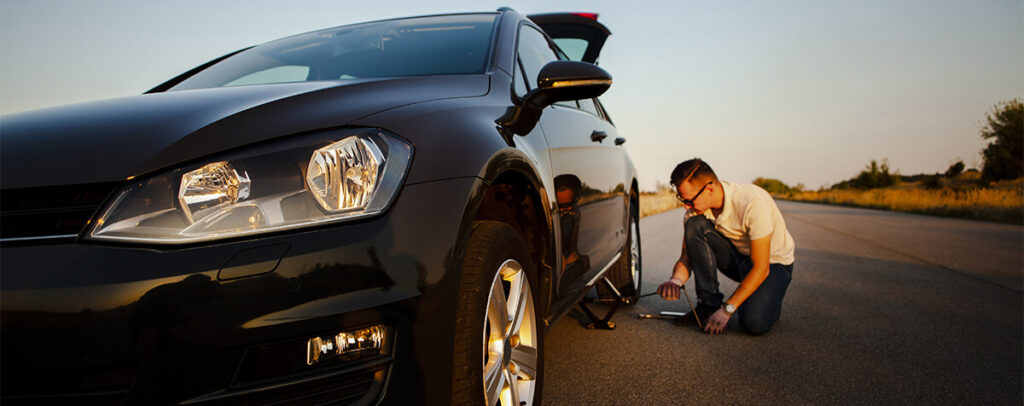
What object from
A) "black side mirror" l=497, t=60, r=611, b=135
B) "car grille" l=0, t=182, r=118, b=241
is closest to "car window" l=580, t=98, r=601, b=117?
"black side mirror" l=497, t=60, r=611, b=135

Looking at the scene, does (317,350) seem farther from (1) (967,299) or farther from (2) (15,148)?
(1) (967,299)

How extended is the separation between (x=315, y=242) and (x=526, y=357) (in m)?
1.07

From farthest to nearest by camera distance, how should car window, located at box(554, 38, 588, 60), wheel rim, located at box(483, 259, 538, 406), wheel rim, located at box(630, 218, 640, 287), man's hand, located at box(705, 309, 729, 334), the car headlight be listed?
1. car window, located at box(554, 38, 588, 60)
2. wheel rim, located at box(630, 218, 640, 287)
3. man's hand, located at box(705, 309, 729, 334)
4. wheel rim, located at box(483, 259, 538, 406)
5. the car headlight

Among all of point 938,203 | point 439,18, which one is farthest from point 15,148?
point 938,203

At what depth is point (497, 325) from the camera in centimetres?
174

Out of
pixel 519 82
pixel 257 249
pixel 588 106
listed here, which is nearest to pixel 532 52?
pixel 519 82

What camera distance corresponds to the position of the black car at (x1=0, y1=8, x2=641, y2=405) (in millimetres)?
1001

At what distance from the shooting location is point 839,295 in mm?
4637

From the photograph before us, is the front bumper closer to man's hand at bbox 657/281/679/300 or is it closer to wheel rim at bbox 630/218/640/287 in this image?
man's hand at bbox 657/281/679/300

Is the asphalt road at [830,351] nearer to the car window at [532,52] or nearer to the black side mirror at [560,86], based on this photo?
the black side mirror at [560,86]

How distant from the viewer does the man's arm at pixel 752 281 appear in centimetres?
353

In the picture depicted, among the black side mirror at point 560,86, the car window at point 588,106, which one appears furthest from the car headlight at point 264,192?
the car window at point 588,106

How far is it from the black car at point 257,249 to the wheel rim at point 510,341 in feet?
0.04

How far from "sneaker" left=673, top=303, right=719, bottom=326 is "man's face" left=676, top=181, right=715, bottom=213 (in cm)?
66
